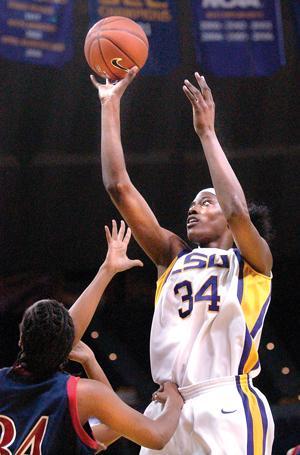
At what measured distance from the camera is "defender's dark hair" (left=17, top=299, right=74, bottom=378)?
2.62 metres

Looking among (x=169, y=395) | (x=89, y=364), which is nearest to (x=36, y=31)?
(x=89, y=364)

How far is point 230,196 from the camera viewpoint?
337 cm

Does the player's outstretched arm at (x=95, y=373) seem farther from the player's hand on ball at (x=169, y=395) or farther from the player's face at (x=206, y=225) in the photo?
the player's face at (x=206, y=225)

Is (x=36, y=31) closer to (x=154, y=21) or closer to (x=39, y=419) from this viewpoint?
(x=154, y=21)

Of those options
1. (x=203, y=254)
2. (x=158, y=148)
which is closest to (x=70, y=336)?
(x=203, y=254)

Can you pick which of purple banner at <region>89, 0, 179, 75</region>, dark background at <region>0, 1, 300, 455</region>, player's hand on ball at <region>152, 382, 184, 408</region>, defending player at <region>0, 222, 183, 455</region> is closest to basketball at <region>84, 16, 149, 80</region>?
player's hand on ball at <region>152, 382, 184, 408</region>

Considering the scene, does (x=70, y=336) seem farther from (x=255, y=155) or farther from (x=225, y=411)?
(x=255, y=155)

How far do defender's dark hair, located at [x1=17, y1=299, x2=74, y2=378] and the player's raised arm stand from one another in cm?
104

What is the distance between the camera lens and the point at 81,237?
890 centimetres

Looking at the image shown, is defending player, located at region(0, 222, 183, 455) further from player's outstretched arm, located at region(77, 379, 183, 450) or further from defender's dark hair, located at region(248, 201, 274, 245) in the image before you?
defender's dark hair, located at region(248, 201, 274, 245)

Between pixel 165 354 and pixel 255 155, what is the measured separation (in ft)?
18.1

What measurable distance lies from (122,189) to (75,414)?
128 cm

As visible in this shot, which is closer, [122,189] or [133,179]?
[122,189]

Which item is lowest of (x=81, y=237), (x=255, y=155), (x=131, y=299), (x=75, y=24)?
(x=131, y=299)
